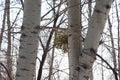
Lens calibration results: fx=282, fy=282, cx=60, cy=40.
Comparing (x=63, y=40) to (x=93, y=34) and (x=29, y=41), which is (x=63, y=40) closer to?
(x=29, y=41)

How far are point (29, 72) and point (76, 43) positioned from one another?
1.51 feet

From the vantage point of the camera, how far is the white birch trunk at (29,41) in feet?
7.10

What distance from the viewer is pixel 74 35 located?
2346 mm

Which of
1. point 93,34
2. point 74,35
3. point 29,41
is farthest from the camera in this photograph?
point 74,35

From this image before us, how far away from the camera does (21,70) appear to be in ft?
7.09

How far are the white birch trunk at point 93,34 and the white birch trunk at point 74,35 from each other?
0.49ft

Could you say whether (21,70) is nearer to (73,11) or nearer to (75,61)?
(75,61)

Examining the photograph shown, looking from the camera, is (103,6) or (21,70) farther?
(21,70)

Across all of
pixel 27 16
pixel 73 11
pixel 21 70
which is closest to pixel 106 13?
pixel 73 11

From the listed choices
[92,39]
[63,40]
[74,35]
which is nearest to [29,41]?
[74,35]

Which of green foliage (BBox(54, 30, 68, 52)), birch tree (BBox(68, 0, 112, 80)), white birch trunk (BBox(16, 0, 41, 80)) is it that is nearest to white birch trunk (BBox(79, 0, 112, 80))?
birch tree (BBox(68, 0, 112, 80))

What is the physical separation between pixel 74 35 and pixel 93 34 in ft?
1.13

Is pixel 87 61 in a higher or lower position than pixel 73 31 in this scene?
lower

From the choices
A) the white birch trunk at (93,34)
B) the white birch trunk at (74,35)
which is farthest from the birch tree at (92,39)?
the white birch trunk at (74,35)
